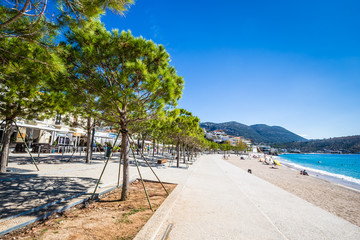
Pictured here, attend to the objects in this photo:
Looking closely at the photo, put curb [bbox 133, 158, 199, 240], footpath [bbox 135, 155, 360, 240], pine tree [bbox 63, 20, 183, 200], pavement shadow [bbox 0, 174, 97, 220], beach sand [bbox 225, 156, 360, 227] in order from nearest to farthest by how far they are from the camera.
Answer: curb [bbox 133, 158, 199, 240]
footpath [bbox 135, 155, 360, 240]
pavement shadow [bbox 0, 174, 97, 220]
pine tree [bbox 63, 20, 183, 200]
beach sand [bbox 225, 156, 360, 227]

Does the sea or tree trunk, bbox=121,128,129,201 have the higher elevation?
tree trunk, bbox=121,128,129,201

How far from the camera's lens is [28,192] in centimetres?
512

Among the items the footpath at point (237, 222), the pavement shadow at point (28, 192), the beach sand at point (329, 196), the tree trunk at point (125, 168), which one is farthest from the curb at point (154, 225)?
the beach sand at point (329, 196)

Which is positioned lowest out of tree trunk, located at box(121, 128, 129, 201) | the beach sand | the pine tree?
the beach sand

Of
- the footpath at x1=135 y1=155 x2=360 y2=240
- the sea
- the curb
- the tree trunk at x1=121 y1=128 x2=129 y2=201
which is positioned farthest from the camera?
the sea

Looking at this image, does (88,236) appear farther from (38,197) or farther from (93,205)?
(38,197)

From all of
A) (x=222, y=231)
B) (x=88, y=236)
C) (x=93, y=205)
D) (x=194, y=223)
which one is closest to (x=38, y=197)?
(x=93, y=205)

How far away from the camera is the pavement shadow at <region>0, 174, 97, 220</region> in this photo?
153 inches

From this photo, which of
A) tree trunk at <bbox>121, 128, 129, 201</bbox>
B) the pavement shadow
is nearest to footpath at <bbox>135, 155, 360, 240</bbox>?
tree trunk at <bbox>121, 128, 129, 201</bbox>

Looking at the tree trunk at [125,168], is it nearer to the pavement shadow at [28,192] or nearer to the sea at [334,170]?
the pavement shadow at [28,192]

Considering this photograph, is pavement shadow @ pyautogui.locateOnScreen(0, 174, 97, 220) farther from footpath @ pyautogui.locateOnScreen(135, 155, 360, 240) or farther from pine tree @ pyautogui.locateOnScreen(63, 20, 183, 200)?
footpath @ pyautogui.locateOnScreen(135, 155, 360, 240)

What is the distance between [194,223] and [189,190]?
3.16 meters

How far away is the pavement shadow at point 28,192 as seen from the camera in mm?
3890

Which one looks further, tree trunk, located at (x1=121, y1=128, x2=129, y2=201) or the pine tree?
tree trunk, located at (x1=121, y1=128, x2=129, y2=201)
